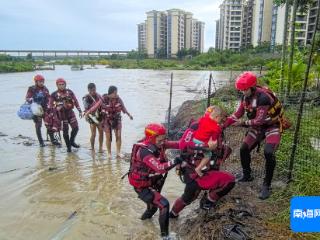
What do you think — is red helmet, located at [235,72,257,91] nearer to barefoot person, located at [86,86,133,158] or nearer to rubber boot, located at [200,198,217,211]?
rubber boot, located at [200,198,217,211]

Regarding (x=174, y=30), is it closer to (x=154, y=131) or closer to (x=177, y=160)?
(x=154, y=131)

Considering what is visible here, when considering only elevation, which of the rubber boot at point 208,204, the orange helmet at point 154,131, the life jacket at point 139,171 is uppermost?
the orange helmet at point 154,131

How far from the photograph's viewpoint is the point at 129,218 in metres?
5.30

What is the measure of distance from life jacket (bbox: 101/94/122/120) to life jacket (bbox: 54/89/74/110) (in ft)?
3.42

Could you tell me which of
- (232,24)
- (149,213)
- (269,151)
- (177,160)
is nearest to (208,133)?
(177,160)

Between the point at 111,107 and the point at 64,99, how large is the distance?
1400mm

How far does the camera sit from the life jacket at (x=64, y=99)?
8578mm

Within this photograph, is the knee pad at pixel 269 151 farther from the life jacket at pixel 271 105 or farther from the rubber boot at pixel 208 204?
the rubber boot at pixel 208 204

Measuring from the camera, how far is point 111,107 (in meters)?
8.05

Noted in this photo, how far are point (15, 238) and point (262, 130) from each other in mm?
3841

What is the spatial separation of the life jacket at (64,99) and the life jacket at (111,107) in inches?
41.0

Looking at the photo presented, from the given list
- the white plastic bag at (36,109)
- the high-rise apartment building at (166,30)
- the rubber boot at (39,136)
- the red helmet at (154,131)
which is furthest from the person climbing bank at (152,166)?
the high-rise apartment building at (166,30)

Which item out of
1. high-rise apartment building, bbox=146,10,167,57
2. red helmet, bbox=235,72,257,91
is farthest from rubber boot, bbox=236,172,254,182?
high-rise apartment building, bbox=146,10,167,57

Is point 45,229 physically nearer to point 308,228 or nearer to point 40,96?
point 308,228
